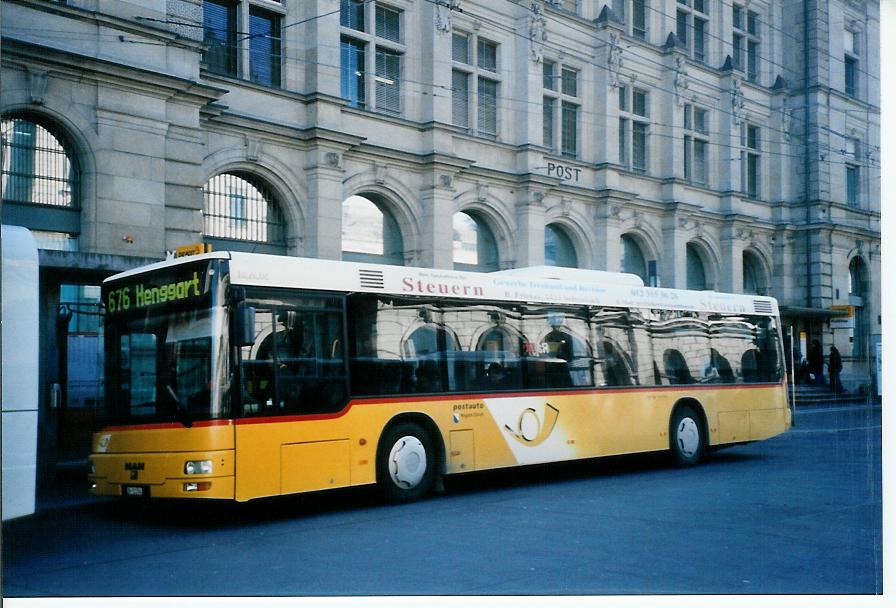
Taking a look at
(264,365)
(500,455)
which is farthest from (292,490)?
(500,455)

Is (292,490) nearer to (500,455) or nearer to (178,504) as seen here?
(178,504)

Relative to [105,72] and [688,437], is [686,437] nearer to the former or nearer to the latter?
[688,437]

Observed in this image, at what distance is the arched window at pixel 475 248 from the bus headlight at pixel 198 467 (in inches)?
236

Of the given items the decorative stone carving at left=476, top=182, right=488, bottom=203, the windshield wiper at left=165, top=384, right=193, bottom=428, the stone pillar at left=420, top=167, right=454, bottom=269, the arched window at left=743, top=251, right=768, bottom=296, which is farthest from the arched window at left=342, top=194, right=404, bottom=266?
the arched window at left=743, top=251, right=768, bottom=296

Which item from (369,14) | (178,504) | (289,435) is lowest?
(178,504)

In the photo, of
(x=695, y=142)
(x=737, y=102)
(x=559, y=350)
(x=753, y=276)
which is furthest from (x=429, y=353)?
(x=737, y=102)

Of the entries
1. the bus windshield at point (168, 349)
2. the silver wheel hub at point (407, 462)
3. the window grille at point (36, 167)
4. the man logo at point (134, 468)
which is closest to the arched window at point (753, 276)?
the silver wheel hub at point (407, 462)

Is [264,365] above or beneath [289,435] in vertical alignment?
above

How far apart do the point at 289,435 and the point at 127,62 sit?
572 centimetres

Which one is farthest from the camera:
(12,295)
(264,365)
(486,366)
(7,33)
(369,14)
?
(369,14)

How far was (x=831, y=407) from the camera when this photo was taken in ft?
40.6

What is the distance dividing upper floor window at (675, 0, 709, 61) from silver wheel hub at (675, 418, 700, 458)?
5.46 meters

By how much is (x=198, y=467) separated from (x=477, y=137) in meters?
7.21

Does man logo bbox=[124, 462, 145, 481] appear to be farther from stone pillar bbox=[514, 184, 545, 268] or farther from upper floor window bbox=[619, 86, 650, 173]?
upper floor window bbox=[619, 86, 650, 173]
